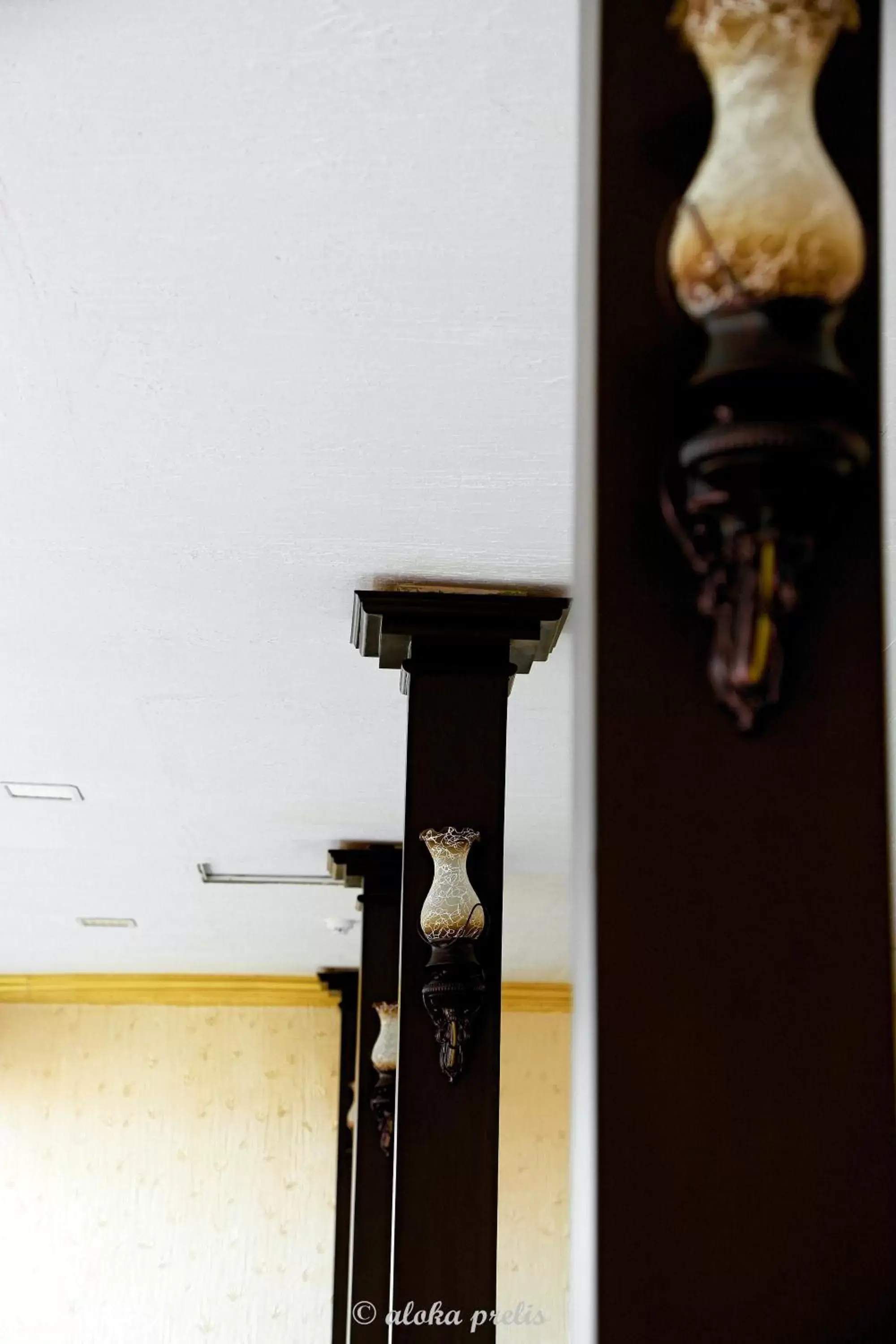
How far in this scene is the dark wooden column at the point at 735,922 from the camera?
2.85 ft

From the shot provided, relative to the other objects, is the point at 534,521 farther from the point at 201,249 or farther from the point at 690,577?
the point at 690,577

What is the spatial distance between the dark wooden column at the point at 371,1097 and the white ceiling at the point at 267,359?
38.1 inches

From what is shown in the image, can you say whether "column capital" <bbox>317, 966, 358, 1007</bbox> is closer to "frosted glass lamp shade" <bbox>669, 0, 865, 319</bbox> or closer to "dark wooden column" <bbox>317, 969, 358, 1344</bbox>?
"dark wooden column" <bbox>317, 969, 358, 1344</bbox>

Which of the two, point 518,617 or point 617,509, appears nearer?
point 617,509

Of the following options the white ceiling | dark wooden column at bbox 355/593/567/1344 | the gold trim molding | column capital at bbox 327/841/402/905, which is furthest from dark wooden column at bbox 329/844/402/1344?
the gold trim molding

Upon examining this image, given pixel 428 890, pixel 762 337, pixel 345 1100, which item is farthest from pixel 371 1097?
pixel 762 337

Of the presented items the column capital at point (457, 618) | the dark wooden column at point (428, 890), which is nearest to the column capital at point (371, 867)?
the dark wooden column at point (428, 890)

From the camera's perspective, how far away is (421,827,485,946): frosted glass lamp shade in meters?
3.20

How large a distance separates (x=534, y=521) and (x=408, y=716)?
61 cm

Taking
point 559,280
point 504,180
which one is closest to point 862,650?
point 504,180

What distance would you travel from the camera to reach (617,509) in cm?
95

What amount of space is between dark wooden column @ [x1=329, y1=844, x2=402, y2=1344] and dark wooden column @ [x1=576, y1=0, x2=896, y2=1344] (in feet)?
15.3

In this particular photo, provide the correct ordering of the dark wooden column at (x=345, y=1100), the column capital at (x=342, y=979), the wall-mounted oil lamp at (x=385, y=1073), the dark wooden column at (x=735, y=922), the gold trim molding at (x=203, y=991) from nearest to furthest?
1. the dark wooden column at (x=735, y=922)
2. the wall-mounted oil lamp at (x=385, y=1073)
3. the dark wooden column at (x=345, y=1100)
4. the column capital at (x=342, y=979)
5. the gold trim molding at (x=203, y=991)

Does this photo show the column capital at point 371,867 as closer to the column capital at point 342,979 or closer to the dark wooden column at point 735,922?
the column capital at point 342,979
